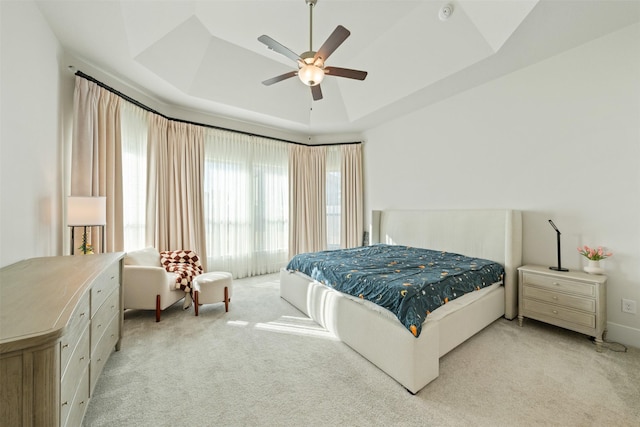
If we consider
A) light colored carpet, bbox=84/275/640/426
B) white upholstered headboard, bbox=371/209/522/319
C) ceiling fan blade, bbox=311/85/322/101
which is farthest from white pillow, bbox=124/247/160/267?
white upholstered headboard, bbox=371/209/522/319

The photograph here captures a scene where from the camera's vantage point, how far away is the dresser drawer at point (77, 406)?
1049 millimetres

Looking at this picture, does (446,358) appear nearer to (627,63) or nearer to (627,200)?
(627,200)

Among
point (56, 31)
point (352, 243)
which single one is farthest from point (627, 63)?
point (56, 31)

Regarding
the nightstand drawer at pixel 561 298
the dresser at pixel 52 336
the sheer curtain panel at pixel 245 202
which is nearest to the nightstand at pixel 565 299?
the nightstand drawer at pixel 561 298

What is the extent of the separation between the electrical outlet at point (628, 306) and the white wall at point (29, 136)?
5.19 meters

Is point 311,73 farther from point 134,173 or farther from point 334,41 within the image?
point 134,173

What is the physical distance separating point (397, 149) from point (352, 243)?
2.15 meters

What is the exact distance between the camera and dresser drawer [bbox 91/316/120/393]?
1.52m

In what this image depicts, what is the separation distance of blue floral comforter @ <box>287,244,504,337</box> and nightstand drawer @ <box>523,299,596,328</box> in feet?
1.28

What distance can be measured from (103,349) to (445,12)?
14.2 ft

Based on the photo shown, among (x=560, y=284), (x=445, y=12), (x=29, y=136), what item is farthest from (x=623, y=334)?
(x=29, y=136)

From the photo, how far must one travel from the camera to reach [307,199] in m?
5.48

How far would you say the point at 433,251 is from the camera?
3680mm

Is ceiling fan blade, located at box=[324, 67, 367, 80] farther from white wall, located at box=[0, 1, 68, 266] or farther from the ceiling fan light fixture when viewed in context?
white wall, located at box=[0, 1, 68, 266]
